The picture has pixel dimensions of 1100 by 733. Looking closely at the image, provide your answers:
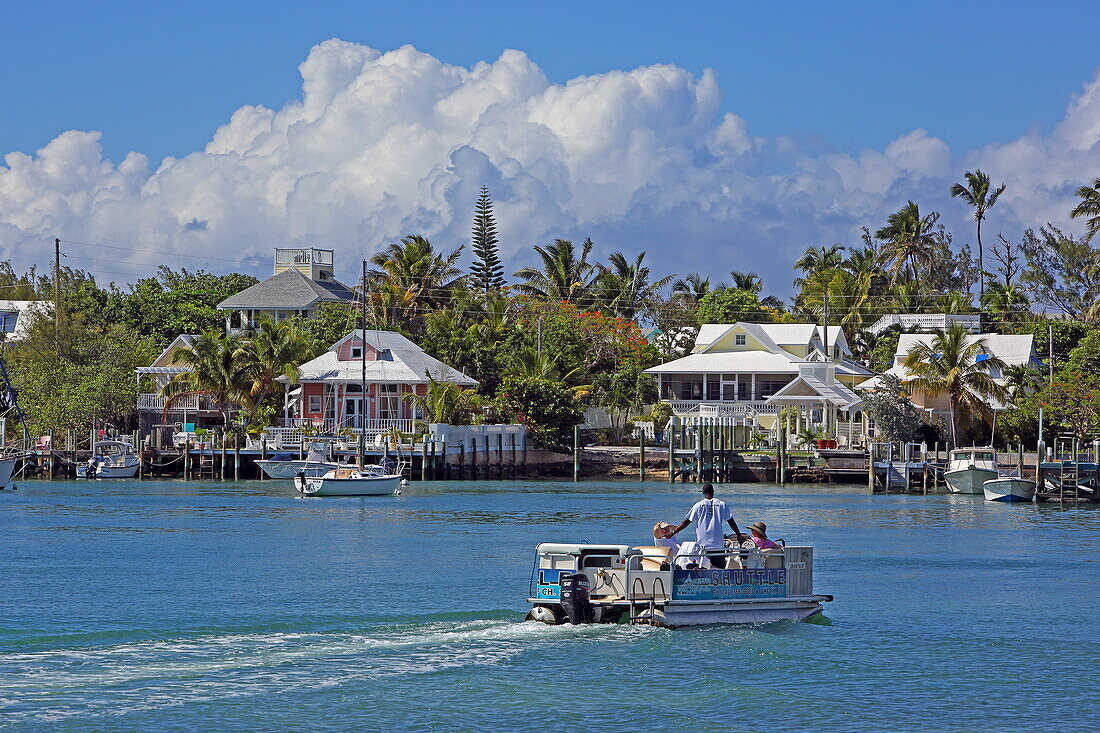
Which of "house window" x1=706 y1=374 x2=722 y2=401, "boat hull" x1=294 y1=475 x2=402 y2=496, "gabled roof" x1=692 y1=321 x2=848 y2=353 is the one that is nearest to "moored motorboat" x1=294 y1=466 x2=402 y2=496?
"boat hull" x1=294 y1=475 x2=402 y2=496

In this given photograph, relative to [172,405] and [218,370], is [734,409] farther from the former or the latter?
[172,405]

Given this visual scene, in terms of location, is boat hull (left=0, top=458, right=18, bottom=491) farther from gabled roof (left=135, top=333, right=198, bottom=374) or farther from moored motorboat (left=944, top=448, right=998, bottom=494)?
moored motorboat (left=944, top=448, right=998, bottom=494)

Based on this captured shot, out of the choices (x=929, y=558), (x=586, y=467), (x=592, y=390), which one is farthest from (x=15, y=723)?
(x=592, y=390)

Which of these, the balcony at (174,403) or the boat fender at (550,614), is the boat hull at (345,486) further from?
the boat fender at (550,614)

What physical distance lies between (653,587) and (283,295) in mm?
81113

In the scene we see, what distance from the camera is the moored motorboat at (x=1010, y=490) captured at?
60875 millimetres

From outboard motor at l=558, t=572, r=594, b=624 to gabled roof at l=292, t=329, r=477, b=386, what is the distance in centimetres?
5433

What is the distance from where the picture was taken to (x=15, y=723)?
18.1 metres

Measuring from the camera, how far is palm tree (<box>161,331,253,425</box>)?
7731 centimetres

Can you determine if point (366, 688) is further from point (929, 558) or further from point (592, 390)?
point (592, 390)

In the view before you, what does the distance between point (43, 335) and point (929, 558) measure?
61733 mm

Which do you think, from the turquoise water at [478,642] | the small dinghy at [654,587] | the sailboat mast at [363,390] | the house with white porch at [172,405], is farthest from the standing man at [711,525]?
the house with white porch at [172,405]

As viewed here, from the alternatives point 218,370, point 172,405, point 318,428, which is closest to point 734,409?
point 318,428

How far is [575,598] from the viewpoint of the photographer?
23016 mm
